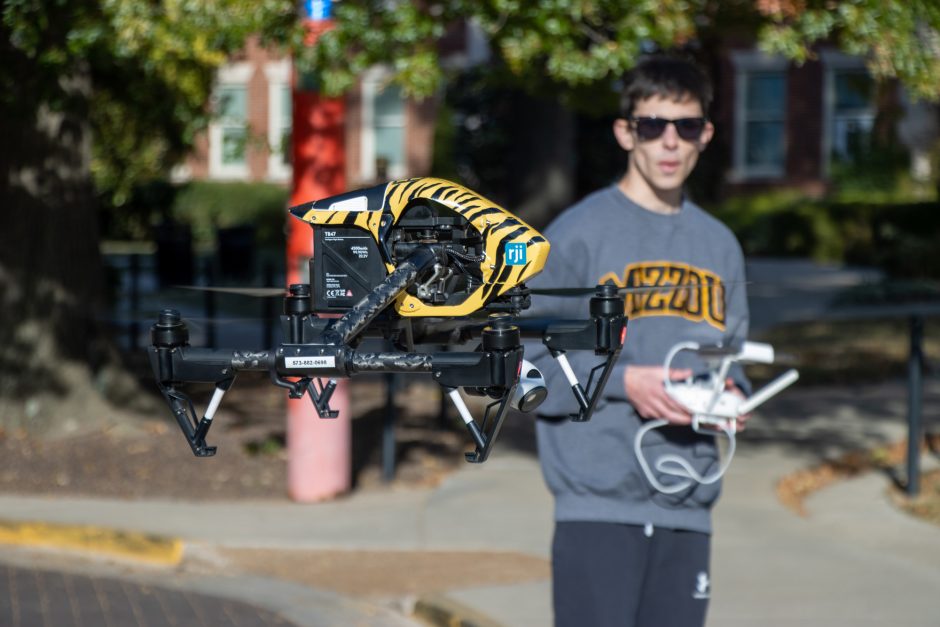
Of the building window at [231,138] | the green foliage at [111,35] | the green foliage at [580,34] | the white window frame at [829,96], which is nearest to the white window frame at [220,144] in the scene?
the white window frame at [829,96]

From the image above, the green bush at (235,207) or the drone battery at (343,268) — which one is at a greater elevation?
the drone battery at (343,268)

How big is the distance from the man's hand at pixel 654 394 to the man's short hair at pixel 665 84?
642 mm

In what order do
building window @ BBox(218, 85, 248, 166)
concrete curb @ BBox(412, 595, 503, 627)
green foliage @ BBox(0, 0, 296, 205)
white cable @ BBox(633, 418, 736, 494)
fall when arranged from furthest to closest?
building window @ BBox(218, 85, 248, 166) → green foliage @ BBox(0, 0, 296, 205) → concrete curb @ BBox(412, 595, 503, 627) → white cable @ BBox(633, 418, 736, 494)

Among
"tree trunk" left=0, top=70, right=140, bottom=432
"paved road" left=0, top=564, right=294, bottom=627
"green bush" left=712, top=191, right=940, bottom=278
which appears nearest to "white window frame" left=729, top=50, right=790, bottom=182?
"green bush" left=712, top=191, right=940, bottom=278

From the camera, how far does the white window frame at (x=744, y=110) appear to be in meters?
27.1

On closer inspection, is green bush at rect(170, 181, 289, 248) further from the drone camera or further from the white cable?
the drone camera

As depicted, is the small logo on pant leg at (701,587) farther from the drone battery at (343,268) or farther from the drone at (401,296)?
the drone battery at (343,268)

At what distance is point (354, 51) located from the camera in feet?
25.0

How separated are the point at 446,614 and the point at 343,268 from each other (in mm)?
4499

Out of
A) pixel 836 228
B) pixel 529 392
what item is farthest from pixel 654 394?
pixel 836 228

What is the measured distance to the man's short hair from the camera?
3488mm

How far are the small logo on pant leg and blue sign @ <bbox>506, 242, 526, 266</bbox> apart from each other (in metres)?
2.12

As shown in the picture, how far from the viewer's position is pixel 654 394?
3572mm

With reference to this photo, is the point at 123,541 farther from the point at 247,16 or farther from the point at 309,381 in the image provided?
the point at 309,381
